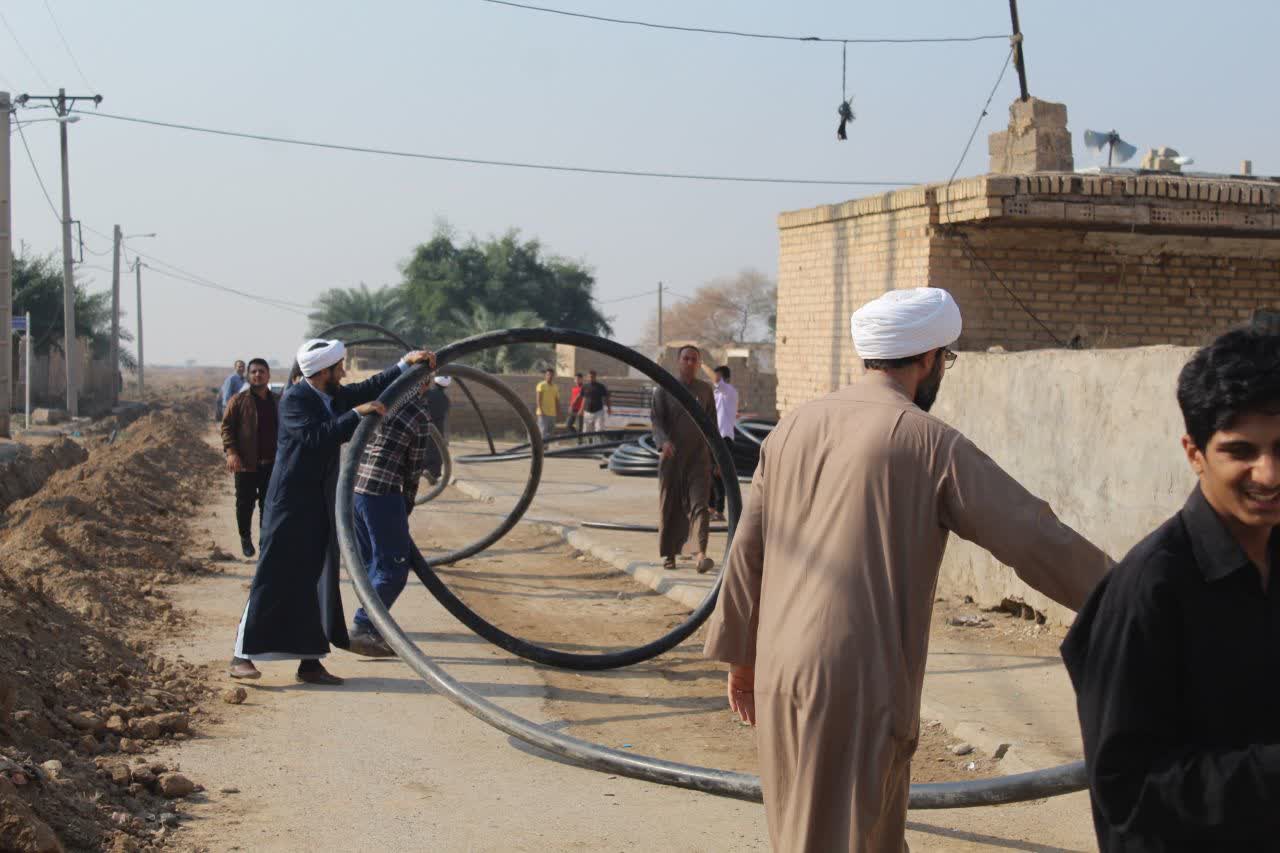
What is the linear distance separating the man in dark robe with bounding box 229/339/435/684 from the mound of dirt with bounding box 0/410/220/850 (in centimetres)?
45

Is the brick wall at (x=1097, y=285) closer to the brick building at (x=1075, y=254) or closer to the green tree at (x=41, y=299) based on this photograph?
the brick building at (x=1075, y=254)

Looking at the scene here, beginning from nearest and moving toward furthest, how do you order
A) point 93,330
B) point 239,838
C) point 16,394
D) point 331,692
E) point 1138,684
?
point 1138,684, point 239,838, point 331,692, point 16,394, point 93,330

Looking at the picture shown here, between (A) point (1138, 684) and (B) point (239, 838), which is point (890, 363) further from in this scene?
(B) point (239, 838)

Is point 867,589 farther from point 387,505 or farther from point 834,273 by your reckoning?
point 834,273

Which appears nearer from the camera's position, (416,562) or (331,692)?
(331,692)

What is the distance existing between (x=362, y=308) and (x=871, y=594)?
2076 inches

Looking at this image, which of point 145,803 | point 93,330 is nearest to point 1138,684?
point 145,803

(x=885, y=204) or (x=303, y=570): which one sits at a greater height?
(x=885, y=204)

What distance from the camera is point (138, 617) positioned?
8711mm

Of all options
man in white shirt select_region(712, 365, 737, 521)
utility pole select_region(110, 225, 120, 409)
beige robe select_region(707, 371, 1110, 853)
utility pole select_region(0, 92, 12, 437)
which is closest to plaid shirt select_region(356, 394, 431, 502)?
beige robe select_region(707, 371, 1110, 853)

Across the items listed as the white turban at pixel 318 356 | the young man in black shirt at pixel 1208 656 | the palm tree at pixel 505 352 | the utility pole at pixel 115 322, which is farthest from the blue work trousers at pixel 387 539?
the utility pole at pixel 115 322

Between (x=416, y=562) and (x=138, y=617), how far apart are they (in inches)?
74.3

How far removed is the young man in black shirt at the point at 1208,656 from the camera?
6.08 feet

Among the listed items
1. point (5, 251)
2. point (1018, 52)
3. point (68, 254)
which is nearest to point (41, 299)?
point (68, 254)
